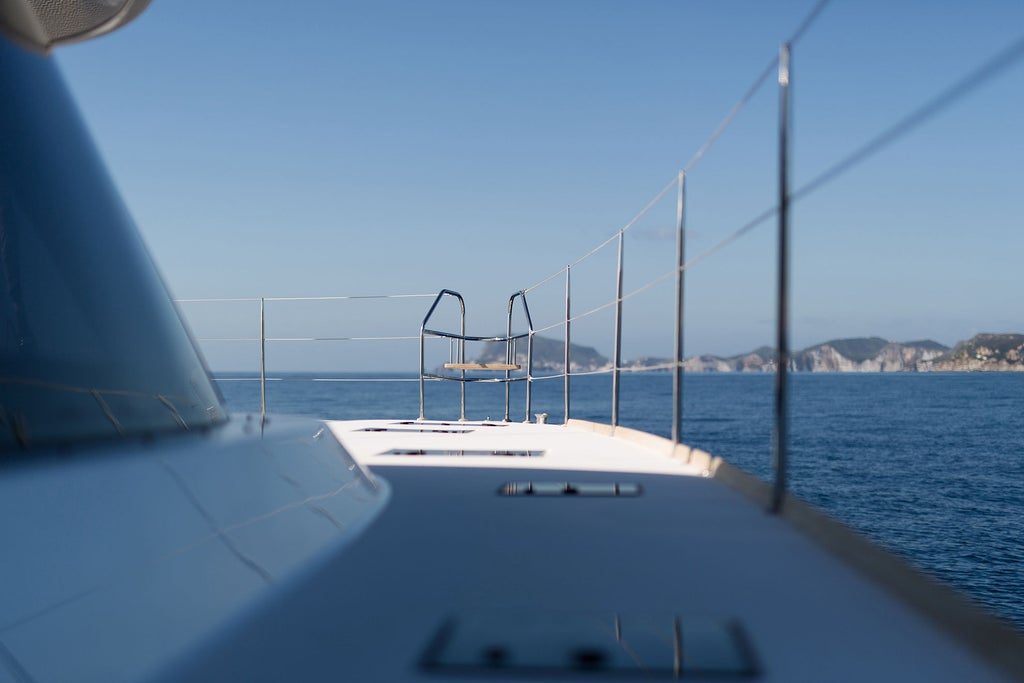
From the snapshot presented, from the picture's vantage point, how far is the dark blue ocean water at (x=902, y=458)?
36.6 ft

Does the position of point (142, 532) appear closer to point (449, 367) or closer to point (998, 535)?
point (449, 367)

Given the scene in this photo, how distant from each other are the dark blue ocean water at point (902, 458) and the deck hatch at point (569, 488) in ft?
1.61

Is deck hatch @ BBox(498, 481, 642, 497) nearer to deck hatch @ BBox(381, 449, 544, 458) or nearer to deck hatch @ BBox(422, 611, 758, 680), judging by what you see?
deck hatch @ BBox(381, 449, 544, 458)

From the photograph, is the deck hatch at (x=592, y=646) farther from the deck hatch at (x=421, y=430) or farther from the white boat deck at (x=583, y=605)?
the deck hatch at (x=421, y=430)

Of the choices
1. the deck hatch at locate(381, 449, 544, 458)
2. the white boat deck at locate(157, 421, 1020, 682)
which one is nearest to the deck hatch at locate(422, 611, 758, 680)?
the white boat deck at locate(157, 421, 1020, 682)

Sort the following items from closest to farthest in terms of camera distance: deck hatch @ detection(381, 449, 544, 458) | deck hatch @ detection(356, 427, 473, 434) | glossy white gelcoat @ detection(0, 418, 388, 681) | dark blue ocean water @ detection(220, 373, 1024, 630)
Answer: glossy white gelcoat @ detection(0, 418, 388, 681) < deck hatch @ detection(381, 449, 544, 458) < deck hatch @ detection(356, 427, 473, 434) < dark blue ocean water @ detection(220, 373, 1024, 630)

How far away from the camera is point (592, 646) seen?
595mm

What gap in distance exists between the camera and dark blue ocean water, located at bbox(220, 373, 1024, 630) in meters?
11.1

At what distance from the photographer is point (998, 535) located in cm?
1247

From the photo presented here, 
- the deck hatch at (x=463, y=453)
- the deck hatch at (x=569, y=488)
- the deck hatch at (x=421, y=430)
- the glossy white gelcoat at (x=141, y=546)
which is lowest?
the deck hatch at (x=421, y=430)

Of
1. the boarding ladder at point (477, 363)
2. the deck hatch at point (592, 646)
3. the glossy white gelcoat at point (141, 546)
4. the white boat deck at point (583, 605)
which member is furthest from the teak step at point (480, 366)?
the deck hatch at point (592, 646)

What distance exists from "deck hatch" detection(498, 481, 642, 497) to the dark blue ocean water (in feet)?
1.61

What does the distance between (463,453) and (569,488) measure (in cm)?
64

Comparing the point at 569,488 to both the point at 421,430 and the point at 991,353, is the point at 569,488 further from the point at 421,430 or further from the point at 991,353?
the point at 991,353
